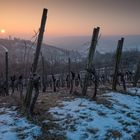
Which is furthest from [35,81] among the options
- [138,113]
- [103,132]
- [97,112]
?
[138,113]

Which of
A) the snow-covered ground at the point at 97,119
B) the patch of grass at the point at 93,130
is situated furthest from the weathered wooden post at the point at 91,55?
the patch of grass at the point at 93,130

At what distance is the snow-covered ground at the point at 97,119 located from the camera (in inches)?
583

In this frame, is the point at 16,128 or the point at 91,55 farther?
the point at 91,55

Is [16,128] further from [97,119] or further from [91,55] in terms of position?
[91,55]

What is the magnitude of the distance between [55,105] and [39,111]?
5.18 ft

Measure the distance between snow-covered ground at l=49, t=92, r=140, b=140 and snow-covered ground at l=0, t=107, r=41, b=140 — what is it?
1.33 meters

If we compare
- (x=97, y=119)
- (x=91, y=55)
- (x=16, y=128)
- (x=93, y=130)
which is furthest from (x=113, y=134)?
(x=91, y=55)

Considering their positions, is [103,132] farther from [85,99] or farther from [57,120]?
[85,99]

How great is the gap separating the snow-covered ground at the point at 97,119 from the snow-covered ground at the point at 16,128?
4.37 feet

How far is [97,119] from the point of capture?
16484mm

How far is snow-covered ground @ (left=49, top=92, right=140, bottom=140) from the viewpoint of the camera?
14.8 m

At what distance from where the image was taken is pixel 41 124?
1541 cm

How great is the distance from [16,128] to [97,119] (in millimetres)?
4383

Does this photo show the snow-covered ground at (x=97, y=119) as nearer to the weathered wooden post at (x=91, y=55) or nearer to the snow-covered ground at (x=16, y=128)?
the snow-covered ground at (x=16, y=128)
